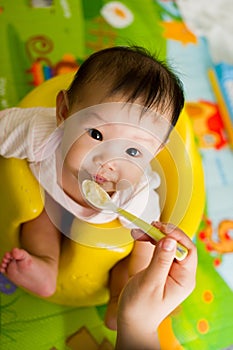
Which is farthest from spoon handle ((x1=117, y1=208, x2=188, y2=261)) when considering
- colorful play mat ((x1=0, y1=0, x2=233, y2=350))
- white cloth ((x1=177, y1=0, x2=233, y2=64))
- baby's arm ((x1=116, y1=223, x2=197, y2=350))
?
white cloth ((x1=177, y1=0, x2=233, y2=64))

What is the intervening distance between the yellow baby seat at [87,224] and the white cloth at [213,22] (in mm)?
344

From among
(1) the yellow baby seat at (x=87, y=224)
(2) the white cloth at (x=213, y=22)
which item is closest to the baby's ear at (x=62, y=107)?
(1) the yellow baby seat at (x=87, y=224)

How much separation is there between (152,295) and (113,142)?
0.20 metres

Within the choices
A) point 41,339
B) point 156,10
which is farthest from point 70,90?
point 156,10

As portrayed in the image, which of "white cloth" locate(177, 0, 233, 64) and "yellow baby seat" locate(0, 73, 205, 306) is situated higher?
"white cloth" locate(177, 0, 233, 64)

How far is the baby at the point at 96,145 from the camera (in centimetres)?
70

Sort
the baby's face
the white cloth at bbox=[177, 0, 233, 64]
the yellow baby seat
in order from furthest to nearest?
1. the white cloth at bbox=[177, 0, 233, 64]
2. the yellow baby seat
3. the baby's face

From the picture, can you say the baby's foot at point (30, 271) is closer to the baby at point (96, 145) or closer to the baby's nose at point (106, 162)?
the baby at point (96, 145)

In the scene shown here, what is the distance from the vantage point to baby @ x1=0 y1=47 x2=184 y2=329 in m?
0.70

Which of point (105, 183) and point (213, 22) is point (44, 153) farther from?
point (213, 22)

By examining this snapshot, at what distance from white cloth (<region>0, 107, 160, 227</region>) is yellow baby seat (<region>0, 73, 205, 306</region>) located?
16mm

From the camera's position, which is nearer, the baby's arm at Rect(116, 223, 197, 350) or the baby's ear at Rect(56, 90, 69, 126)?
the baby's arm at Rect(116, 223, 197, 350)

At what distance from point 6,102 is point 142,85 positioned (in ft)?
1.38

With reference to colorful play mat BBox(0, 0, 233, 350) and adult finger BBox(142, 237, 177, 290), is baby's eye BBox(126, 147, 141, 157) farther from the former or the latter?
colorful play mat BBox(0, 0, 233, 350)
